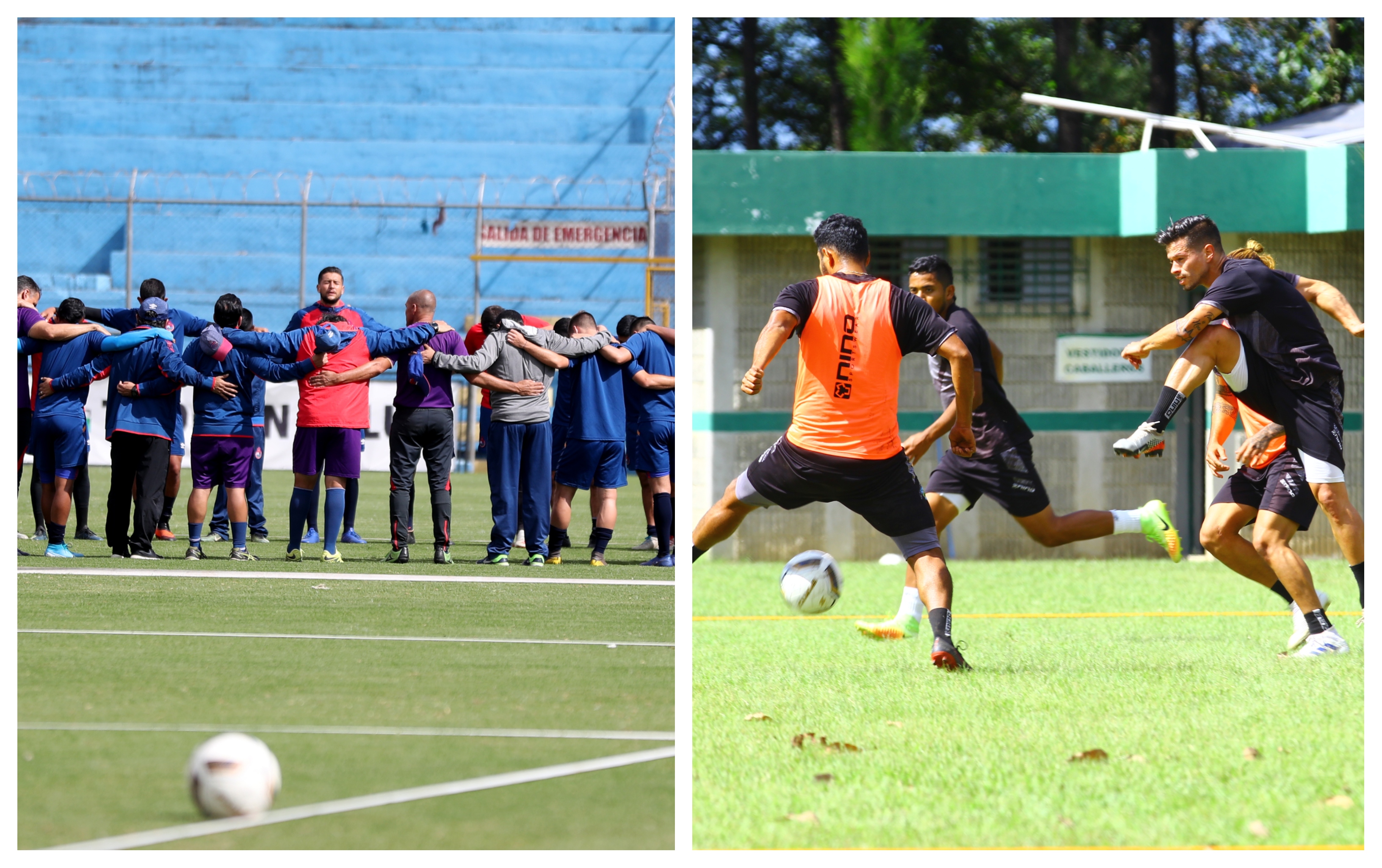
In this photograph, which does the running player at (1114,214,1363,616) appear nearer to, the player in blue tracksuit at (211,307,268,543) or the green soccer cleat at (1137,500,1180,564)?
the green soccer cleat at (1137,500,1180,564)

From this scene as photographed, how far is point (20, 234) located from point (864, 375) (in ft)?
82.0

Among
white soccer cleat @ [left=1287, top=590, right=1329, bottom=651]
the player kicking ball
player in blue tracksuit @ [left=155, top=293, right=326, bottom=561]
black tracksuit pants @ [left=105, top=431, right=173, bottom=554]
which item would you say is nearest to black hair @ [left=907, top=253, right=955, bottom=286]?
the player kicking ball

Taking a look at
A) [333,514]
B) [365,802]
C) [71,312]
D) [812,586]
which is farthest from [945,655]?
[71,312]

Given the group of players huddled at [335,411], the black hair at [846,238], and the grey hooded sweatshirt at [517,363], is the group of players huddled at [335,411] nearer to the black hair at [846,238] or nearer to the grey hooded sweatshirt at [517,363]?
the grey hooded sweatshirt at [517,363]

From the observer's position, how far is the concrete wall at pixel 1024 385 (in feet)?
45.8

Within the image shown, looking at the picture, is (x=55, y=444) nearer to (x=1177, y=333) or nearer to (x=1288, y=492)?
(x=1177, y=333)

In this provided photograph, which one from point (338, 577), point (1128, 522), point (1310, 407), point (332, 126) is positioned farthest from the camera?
point (332, 126)

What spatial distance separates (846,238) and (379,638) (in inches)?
96.3

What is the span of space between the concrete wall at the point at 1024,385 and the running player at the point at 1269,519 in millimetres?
6193

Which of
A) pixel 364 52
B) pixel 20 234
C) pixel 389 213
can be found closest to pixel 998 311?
pixel 389 213

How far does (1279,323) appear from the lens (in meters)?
6.98

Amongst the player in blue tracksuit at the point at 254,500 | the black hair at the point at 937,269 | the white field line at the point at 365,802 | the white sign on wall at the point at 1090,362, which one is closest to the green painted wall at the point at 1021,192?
the white sign on wall at the point at 1090,362

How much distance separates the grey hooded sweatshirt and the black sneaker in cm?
426

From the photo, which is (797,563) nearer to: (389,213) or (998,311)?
(998,311)
